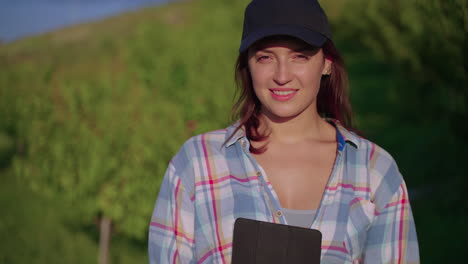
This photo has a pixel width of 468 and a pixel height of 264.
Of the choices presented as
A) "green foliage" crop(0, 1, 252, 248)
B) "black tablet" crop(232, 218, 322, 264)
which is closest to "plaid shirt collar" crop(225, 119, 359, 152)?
"black tablet" crop(232, 218, 322, 264)

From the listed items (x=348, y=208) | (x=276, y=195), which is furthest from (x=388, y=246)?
(x=276, y=195)

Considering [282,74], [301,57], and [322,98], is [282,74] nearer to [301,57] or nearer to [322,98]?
[301,57]

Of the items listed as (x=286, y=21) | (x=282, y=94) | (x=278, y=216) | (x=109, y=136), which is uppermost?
(x=286, y=21)

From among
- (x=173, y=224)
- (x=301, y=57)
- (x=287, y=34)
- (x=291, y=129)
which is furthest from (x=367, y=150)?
(x=173, y=224)

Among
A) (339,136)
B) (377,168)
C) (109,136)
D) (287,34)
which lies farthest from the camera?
(109,136)

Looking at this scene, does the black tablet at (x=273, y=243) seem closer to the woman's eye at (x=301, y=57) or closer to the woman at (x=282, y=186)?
the woman at (x=282, y=186)

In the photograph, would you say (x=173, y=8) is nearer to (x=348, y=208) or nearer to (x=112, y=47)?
(x=112, y=47)

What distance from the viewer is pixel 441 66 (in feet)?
21.8

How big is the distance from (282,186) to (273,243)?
28 cm

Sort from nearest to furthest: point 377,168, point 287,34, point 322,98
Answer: point 287,34 < point 377,168 < point 322,98

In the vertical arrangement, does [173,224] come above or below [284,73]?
below

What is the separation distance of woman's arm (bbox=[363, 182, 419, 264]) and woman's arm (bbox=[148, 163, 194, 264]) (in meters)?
0.74

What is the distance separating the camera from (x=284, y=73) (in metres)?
2.25

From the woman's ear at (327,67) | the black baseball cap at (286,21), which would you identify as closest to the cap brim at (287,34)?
the black baseball cap at (286,21)
